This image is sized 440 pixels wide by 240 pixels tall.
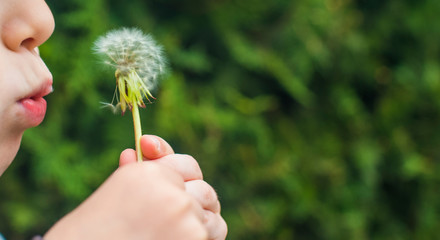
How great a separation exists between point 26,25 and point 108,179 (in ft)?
0.63

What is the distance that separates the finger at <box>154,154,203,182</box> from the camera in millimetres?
610

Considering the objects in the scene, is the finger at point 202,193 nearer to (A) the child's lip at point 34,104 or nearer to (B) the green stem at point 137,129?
(B) the green stem at point 137,129

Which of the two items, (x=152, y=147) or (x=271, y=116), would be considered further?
(x=271, y=116)

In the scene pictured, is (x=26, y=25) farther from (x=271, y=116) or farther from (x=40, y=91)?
(x=271, y=116)

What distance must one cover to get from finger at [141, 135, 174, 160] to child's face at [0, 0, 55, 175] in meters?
0.13

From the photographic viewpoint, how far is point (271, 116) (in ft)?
6.60

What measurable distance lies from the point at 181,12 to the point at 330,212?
89cm

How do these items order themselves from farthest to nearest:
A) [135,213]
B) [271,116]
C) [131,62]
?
[271,116] < [131,62] < [135,213]

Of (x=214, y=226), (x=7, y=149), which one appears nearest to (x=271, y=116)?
(x=214, y=226)

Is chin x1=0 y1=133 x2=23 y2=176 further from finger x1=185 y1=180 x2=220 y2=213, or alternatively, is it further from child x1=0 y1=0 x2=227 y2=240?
finger x1=185 y1=180 x2=220 y2=213

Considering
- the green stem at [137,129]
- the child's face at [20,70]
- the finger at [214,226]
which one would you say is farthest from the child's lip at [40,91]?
the finger at [214,226]

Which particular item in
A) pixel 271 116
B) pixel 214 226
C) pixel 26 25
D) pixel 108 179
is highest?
pixel 26 25

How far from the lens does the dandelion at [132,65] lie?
0.59m

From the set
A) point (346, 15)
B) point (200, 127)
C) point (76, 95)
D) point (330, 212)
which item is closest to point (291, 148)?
point (330, 212)
